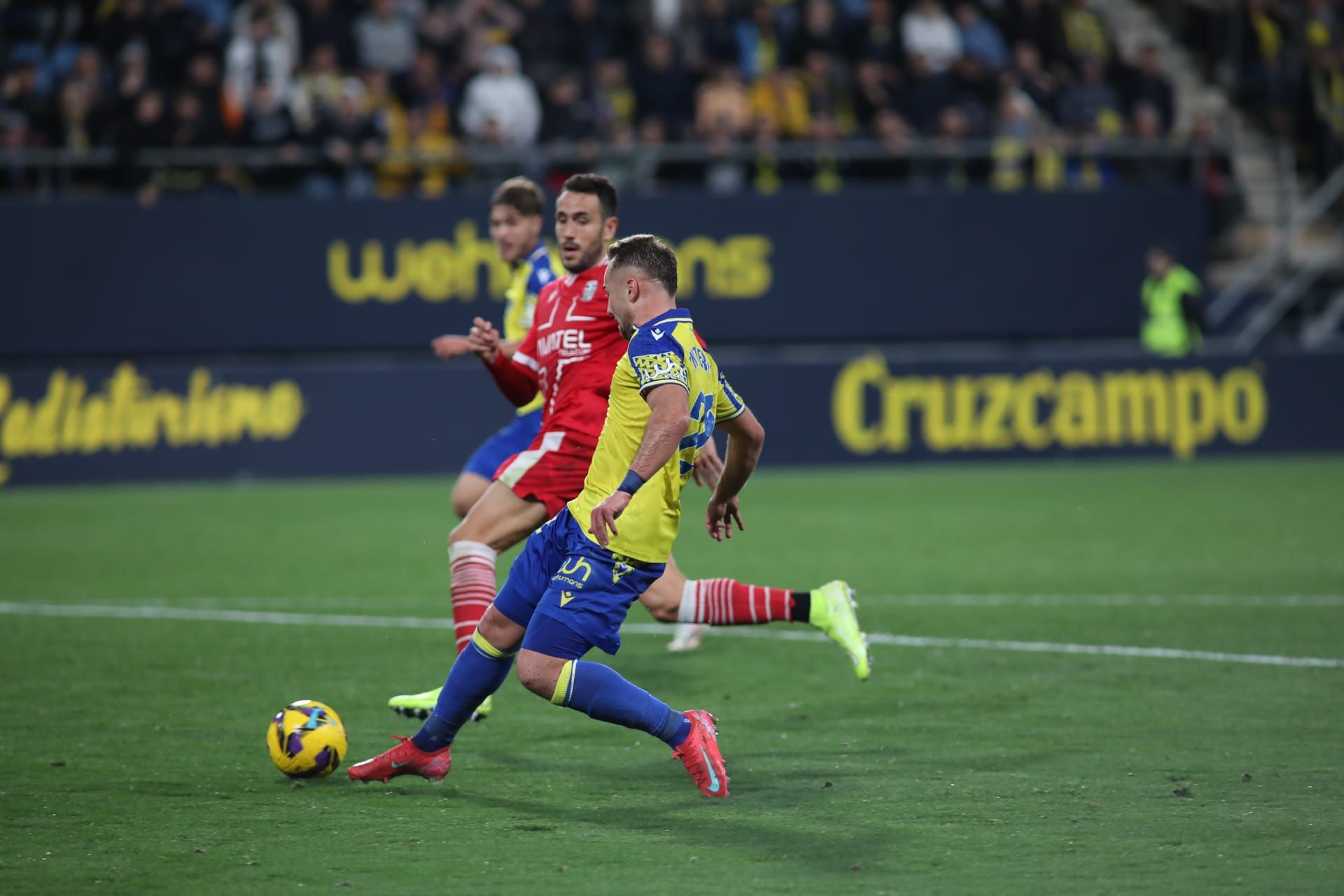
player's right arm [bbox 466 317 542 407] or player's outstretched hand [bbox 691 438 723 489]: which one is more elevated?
player's right arm [bbox 466 317 542 407]

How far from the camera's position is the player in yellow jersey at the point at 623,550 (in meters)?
5.49

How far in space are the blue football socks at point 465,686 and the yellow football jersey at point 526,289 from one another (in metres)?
2.15

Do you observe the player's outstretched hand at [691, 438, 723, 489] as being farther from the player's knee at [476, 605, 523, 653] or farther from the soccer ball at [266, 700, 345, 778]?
the soccer ball at [266, 700, 345, 778]

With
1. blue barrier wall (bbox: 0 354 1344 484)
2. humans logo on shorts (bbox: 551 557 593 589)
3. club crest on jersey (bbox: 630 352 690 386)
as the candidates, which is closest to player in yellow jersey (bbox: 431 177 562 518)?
humans logo on shorts (bbox: 551 557 593 589)

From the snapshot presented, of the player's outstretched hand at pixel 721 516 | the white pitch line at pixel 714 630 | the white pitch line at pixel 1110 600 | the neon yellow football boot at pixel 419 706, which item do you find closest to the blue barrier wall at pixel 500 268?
the white pitch line at pixel 714 630

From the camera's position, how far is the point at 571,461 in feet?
22.7

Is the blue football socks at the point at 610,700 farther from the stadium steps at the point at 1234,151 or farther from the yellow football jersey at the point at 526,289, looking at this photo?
the stadium steps at the point at 1234,151

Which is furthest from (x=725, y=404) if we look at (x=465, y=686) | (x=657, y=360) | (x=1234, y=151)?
(x=1234, y=151)

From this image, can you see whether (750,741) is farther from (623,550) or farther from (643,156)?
(643,156)

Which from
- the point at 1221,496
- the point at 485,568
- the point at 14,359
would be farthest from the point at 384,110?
the point at 485,568

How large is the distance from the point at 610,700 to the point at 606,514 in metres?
0.71

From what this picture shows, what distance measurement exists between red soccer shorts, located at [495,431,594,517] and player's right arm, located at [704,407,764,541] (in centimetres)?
74

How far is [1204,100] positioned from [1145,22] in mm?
1575

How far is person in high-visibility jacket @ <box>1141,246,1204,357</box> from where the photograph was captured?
19.1 m
